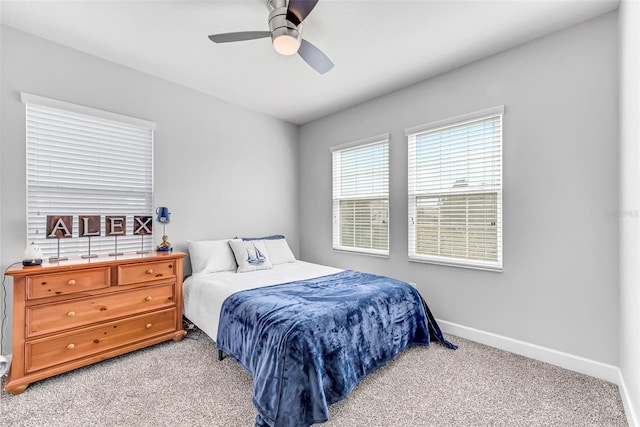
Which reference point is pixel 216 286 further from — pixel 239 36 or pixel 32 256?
pixel 239 36

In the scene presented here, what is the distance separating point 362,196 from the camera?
12.4 ft

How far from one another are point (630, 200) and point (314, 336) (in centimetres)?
210

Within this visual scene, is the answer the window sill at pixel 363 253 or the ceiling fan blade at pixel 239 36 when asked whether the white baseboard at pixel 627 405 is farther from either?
the ceiling fan blade at pixel 239 36

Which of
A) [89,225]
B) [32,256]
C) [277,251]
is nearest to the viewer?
[32,256]

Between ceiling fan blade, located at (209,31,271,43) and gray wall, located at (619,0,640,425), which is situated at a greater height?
ceiling fan blade, located at (209,31,271,43)

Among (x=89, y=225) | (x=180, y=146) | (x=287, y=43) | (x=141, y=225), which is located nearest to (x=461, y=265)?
(x=287, y=43)

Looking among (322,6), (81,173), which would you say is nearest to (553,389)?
(322,6)

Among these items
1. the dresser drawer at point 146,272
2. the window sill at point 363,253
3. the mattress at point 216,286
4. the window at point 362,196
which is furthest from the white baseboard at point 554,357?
the dresser drawer at point 146,272

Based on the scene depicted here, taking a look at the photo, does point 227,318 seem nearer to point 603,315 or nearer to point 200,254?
point 200,254

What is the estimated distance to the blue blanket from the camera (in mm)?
1552

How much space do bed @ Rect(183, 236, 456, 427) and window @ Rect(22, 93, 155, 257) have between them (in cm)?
84

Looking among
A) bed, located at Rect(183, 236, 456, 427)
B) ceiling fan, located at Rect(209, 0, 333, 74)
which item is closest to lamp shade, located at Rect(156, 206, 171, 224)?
bed, located at Rect(183, 236, 456, 427)

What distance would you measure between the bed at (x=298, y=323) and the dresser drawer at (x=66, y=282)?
2.52 feet

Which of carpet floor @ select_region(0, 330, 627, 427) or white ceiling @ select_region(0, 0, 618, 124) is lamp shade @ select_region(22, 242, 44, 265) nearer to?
carpet floor @ select_region(0, 330, 627, 427)
